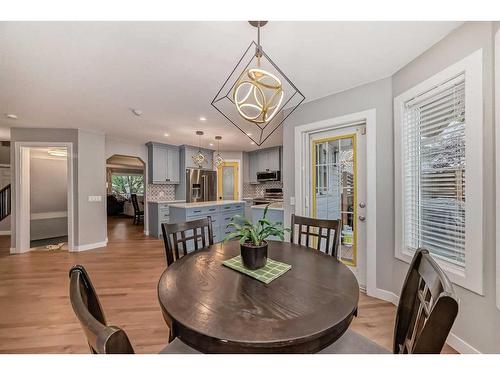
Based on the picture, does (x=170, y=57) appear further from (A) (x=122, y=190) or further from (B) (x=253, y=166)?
(A) (x=122, y=190)

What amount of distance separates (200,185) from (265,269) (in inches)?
198

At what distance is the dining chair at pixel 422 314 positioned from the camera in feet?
1.82

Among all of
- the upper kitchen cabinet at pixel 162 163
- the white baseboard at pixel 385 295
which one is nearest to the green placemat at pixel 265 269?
the white baseboard at pixel 385 295

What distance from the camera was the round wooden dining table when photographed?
0.69m

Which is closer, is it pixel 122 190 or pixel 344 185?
pixel 344 185

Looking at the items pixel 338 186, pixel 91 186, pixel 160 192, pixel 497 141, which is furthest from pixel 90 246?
pixel 497 141

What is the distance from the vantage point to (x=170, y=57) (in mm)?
1847

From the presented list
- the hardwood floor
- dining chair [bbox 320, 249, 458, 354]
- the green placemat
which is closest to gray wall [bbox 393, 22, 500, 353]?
the hardwood floor

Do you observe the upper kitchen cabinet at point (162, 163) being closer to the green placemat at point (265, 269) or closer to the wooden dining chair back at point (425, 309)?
the green placemat at point (265, 269)

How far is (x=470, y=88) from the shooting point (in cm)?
144

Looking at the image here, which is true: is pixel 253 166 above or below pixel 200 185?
above

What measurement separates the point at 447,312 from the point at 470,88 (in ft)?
5.38

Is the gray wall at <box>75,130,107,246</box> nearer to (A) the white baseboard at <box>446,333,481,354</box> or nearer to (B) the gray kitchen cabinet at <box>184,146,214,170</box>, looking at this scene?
(B) the gray kitchen cabinet at <box>184,146,214,170</box>
